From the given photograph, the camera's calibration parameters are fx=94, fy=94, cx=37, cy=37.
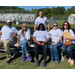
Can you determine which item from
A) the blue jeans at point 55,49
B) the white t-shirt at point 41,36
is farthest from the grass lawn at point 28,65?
the white t-shirt at point 41,36

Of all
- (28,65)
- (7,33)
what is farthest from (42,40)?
(7,33)

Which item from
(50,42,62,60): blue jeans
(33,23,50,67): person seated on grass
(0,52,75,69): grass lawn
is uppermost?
(33,23,50,67): person seated on grass

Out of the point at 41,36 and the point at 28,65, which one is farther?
the point at 41,36

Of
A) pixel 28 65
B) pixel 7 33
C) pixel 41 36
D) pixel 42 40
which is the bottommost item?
pixel 28 65

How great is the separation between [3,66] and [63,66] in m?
2.12

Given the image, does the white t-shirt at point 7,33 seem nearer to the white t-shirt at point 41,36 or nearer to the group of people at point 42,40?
the group of people at point 42,40

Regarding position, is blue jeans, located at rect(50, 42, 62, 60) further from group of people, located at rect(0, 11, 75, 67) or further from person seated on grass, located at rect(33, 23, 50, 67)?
person seated on grass, located at rect(33, 23, 50, 67)

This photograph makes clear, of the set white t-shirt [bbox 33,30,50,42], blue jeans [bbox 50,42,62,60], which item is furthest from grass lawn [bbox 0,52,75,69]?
white t-shirt [bbox 33,30,50,42]

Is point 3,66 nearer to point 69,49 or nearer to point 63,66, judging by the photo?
point 63,66

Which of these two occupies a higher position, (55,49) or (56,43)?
(56,43)

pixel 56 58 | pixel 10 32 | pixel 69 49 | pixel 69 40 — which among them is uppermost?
pixel 10 32

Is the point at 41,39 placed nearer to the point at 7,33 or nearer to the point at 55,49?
the point at 55,49
